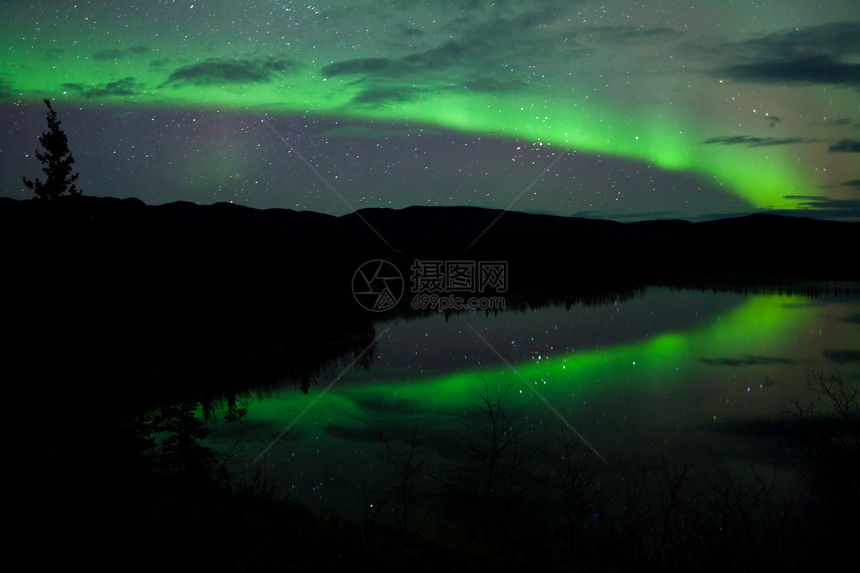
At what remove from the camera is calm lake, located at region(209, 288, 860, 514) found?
45.9ft

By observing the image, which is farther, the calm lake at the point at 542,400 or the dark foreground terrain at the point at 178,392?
the calm lake at the point at 542,400

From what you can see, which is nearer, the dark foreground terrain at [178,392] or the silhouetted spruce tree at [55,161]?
the dark foreground terrain at [178,392]

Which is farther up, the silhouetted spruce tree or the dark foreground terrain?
the silhouetted spruce tree

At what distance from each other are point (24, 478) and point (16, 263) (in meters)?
24.7

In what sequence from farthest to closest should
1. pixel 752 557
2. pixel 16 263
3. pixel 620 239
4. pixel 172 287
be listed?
pixel 620 239, pixel 172 287, pixel 16 263, pixel 752 557

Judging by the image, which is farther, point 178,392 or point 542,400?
point 178,392

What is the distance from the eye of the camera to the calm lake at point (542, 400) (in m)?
14.0

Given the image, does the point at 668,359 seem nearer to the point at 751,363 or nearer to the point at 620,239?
the point at 751,363

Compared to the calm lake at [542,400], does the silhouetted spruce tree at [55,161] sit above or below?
above

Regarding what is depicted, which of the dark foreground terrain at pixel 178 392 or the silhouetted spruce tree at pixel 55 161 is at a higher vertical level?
the silhouetted spruce tree at pixel 55 161

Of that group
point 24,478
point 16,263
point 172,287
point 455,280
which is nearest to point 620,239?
point 455,280

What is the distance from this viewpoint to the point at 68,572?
235 inches

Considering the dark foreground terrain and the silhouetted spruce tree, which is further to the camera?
the silhouetted spruce tree

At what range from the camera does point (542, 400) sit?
19.5 m
